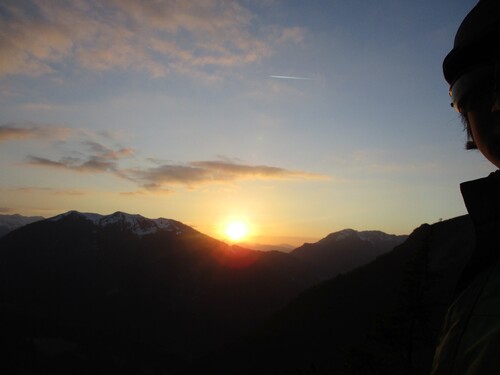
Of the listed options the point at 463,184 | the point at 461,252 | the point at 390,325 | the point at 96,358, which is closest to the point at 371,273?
Answer: the point at 461,252

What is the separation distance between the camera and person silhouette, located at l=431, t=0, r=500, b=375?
1.23 m

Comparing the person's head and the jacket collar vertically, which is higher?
the person's head

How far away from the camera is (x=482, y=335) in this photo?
1199 mm

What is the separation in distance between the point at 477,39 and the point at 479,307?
5.50 feet

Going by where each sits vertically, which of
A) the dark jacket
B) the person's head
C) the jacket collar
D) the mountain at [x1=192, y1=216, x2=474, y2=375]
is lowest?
the mountain at [x1=192, y1=216, x2=474, y2=375]

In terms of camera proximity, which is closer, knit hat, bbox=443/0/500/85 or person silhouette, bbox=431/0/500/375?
person silhouette, bbox=431/0/500/375

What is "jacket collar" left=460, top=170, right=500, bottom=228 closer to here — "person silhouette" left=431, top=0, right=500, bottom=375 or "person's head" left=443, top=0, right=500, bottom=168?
"person silhouette" left=431, top=0, right=500, bottom=375

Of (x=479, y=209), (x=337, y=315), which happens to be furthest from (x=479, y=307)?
(x=337, y=315)

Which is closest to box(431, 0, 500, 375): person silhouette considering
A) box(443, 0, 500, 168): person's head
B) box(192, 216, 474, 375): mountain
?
box(443, 0, 500, 168): person's head

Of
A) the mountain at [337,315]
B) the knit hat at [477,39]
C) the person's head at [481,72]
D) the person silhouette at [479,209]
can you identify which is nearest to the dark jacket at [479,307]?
the person silhouette at [479,209]

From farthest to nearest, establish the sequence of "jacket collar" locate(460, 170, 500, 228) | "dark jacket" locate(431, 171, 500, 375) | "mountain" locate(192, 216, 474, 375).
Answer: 1. "mountain" locate(192, 216, 474, 375)
2. "jacket collar" locate(460, 170, 500, 228)
3. "dark jacket" locate(431, 171, 500, 375)

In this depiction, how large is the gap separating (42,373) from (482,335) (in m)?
186

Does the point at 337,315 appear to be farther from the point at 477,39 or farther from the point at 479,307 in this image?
the point at 479,307

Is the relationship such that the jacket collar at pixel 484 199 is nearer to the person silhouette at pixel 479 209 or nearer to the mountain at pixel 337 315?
the person silhouette at pixel 479 209
